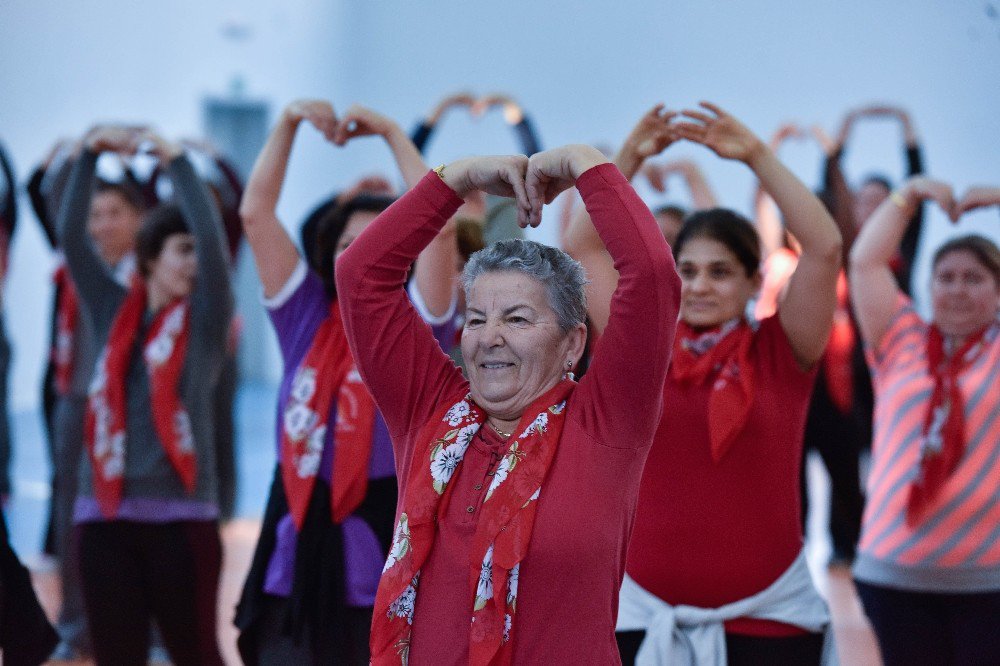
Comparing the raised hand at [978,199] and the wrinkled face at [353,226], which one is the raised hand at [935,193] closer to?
the raised hand at [978,199]

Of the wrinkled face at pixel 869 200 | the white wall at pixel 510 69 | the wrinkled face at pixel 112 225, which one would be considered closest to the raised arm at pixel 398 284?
the white wall at pixel 510 69

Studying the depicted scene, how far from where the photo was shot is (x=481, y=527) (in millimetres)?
1688

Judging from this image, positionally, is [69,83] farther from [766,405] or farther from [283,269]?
[766,405]

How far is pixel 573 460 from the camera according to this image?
1716 mm

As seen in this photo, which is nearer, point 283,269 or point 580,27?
point 283,269

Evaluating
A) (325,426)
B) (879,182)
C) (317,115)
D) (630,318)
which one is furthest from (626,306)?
(879,182)

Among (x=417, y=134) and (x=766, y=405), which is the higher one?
(x=417, y=134)

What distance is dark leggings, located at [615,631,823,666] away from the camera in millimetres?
2342

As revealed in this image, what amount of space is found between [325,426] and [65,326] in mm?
2491

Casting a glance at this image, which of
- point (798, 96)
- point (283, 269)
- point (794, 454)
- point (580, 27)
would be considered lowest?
point (794, 454)

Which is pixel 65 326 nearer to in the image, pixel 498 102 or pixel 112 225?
pixel 112 225

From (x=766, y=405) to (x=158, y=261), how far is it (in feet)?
5.83

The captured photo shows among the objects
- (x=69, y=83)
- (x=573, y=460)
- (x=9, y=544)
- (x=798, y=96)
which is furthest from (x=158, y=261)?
(x=69, y=83)

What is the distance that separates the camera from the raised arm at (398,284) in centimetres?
181
